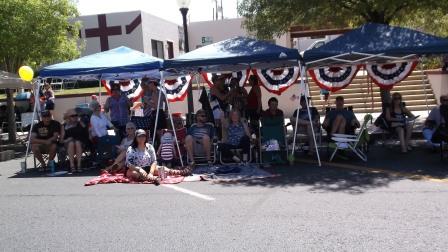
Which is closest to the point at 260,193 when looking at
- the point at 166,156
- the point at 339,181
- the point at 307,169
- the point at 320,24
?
the point at 339,181

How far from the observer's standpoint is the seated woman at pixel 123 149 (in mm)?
9727

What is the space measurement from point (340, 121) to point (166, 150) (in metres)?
3.63

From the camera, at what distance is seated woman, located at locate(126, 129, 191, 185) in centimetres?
879

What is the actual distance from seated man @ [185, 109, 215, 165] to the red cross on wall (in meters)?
23.2

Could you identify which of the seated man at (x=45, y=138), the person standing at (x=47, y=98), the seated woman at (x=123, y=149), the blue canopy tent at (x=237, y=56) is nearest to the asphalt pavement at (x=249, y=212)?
the seated woman at (x=123, y=149)

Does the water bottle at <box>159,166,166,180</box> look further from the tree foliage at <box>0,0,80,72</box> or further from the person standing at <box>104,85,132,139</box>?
the tree foliage at <box>0,0,80,72</box>

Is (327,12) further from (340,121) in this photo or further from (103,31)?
(103,31)

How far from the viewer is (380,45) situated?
9.86 meters

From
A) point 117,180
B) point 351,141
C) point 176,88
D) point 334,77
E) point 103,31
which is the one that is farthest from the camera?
point 103,31

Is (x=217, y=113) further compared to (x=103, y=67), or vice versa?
(x=217, y=113)

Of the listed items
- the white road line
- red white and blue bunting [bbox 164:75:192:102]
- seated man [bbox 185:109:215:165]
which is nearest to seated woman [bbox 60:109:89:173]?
seated man [bbox 185:109:215:165]

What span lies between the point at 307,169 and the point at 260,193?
2.06 metres

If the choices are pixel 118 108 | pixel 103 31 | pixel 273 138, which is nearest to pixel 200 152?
pixel 273 138

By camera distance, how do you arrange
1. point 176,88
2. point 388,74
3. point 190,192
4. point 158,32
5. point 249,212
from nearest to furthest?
point 249,212 → point 190,192 → point 388,74 → point 176,88 → point 158,32
